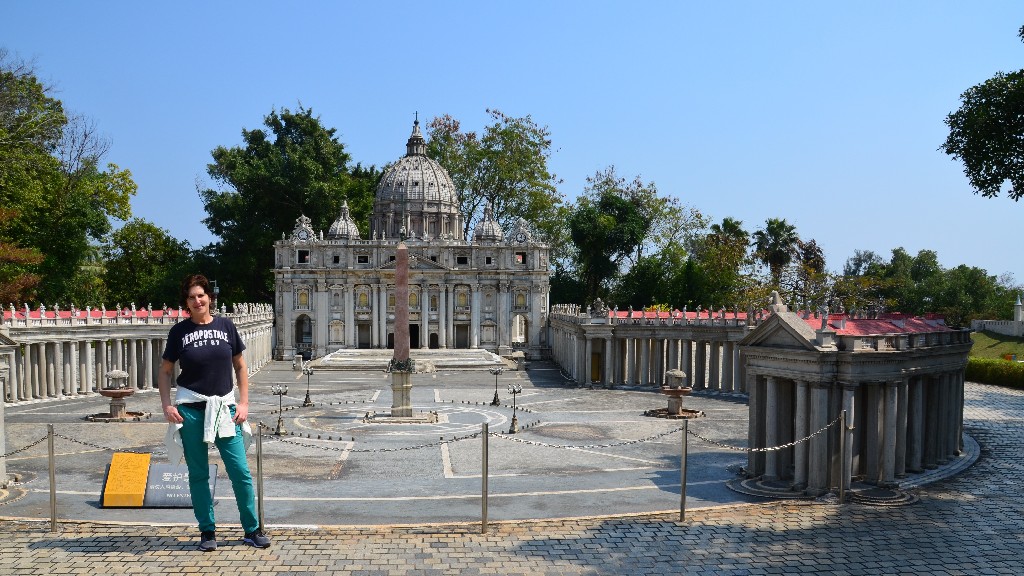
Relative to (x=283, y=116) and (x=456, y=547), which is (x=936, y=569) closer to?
(x=456, y=547)

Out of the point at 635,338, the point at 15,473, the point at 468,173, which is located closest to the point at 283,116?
the point at 468,173

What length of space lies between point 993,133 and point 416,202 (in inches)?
2496

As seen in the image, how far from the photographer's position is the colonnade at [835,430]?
22594 millimetres

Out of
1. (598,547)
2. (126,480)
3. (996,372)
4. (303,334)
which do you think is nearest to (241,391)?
(598,547)

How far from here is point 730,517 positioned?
19.9m

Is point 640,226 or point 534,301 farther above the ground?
point 640,226

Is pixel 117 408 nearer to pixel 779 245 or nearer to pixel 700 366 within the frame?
pixel 700 366

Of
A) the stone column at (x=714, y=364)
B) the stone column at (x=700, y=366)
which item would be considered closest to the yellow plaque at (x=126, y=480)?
the stone column at (x=714, y=364)

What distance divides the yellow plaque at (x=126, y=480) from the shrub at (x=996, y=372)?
5042 centimetres

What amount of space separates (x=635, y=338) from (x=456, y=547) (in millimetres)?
40088

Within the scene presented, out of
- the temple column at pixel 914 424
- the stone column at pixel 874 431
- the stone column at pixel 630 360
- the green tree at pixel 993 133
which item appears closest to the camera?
the stone column at pixel 874 431

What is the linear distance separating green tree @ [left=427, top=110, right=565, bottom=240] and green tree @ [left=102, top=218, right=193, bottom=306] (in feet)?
105

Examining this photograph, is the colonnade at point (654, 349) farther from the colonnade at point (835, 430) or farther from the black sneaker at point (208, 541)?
the black sneaker at point (208, 541)

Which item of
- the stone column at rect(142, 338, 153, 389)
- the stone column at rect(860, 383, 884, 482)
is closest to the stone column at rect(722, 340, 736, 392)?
the stone column at rect(860, 383, 884, 482)
